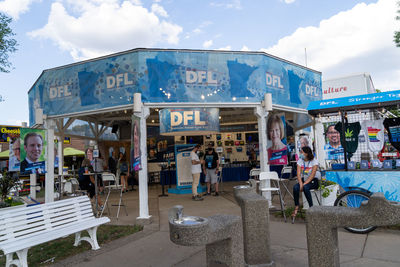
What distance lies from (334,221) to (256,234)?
3.03ft

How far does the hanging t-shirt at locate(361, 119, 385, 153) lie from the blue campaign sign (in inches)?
93.1

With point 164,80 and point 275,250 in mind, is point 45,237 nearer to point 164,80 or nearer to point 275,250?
point 275,250

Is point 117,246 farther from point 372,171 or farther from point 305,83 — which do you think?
point 305,83

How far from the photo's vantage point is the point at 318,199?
6.04 m

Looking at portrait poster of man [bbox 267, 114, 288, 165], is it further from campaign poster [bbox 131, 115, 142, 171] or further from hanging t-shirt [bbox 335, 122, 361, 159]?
campaign poster [bbox 131, 115, 142, 171]

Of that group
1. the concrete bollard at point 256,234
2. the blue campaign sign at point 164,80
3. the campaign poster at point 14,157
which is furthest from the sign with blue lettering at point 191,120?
the concrete bollard at point 256,234

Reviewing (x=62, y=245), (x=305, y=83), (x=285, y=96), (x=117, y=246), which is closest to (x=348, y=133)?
(x=285, y=96)

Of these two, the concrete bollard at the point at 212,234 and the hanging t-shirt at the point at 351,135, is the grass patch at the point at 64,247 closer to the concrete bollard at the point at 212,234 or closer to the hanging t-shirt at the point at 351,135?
the concrete bollard at the point at 212,234

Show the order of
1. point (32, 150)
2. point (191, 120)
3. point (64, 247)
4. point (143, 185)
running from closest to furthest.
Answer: point (64, 247), point (143, 185), point (32, 150), point (191, 120)

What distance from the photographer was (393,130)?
19.9ft

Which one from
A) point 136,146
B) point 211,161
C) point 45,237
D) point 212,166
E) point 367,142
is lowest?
point 45,237

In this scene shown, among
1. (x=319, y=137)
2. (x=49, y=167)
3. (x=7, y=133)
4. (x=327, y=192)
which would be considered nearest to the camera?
(x=327, y=192)

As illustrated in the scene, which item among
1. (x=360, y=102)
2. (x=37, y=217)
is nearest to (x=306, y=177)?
(x=360, y=102)

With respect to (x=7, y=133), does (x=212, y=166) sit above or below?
below
